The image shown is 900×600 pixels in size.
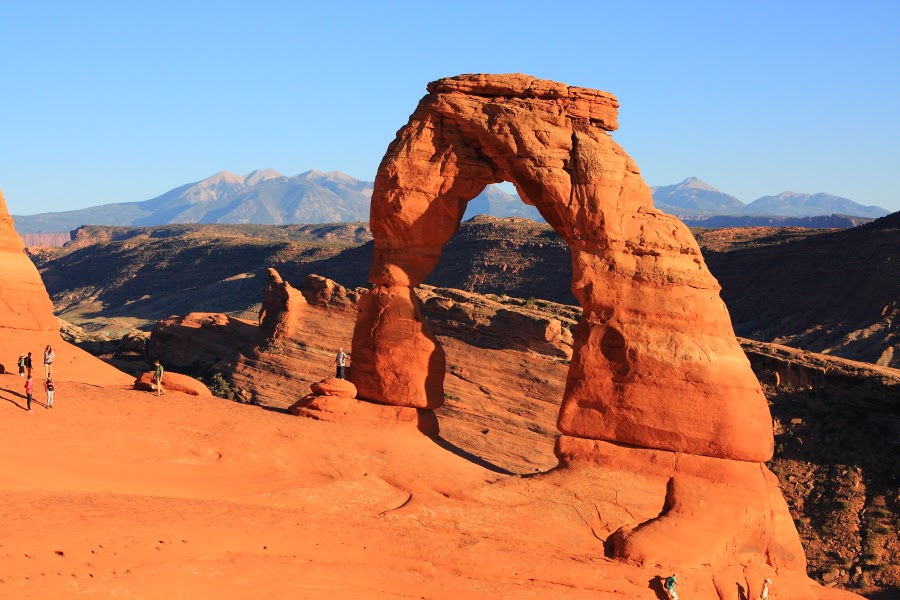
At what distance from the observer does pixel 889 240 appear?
2842 inches

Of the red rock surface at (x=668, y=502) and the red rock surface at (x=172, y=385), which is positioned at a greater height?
the red rock surface at (x=172, y=385)

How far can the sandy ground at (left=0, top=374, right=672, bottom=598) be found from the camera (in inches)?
662

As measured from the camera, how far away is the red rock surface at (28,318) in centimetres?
3178

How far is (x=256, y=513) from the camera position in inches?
766

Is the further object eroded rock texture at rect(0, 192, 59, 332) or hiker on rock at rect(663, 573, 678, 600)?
eroded rock texture at rect(0, 192, 59, 332)

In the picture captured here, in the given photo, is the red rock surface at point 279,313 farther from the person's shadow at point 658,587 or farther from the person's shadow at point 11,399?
the person's shadow at point 658,587

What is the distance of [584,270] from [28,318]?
698 inches

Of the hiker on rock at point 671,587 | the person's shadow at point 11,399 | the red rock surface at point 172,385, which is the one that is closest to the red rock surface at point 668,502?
the hiker on rock at point 671,587

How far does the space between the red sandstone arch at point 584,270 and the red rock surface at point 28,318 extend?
10.5m

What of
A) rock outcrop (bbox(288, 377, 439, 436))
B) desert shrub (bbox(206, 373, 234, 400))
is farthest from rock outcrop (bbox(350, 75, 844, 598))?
desert shrub (bbox(206, 373, 234, 400))

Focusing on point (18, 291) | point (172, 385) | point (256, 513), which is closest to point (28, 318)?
point (18, 291)

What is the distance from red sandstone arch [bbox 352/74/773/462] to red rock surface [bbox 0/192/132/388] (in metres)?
10.5

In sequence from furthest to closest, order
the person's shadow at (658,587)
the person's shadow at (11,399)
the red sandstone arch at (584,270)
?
1. the person's shadow at (11,399)
2. the red sandstone arch at (584,270)
3. the person's shadow at (658,587)

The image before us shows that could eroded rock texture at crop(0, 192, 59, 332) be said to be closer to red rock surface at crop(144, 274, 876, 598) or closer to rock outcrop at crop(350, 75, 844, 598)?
red rock surface at crop(144, 274, 876, 598)
